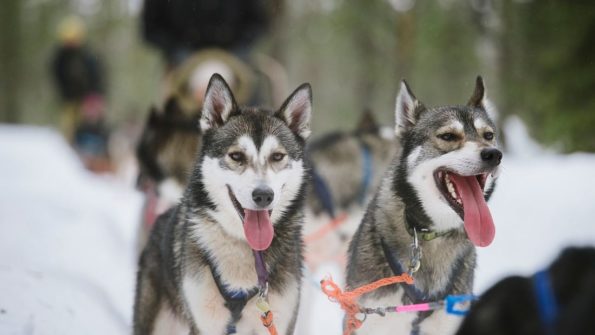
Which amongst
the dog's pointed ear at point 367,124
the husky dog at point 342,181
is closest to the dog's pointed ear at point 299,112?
the husky dog at point 342,181

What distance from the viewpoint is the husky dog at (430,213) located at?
91.6 inches

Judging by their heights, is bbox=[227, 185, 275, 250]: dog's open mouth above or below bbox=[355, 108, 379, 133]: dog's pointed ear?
below

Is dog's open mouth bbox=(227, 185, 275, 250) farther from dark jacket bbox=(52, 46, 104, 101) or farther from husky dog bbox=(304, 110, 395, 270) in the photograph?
dark jacket bbox=(52, 46, 104, 101)

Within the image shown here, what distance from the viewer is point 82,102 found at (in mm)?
11492

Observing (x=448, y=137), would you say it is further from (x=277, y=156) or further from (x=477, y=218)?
(x=277, y=156)

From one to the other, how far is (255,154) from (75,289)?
147 cm

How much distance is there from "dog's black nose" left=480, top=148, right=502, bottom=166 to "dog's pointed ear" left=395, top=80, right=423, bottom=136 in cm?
46

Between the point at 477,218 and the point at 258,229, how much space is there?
902 mm

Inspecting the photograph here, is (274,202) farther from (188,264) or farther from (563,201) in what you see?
(563,201)

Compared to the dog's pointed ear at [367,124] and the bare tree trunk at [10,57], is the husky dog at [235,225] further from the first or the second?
the bare tree trunk at [10,57]

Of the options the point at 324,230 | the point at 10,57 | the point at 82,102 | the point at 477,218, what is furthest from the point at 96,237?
the point at 10,57

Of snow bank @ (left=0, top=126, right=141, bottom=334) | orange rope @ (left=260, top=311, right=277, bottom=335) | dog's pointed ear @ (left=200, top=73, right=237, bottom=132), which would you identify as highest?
dog's pointed ear @ (left=200, top=73, right=237, bottom=132)

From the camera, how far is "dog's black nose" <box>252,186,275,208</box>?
7.40ft

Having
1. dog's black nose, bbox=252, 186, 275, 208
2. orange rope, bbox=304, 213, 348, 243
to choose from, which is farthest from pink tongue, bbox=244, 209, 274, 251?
orange rope, bbox=304, 213, 348, 243
